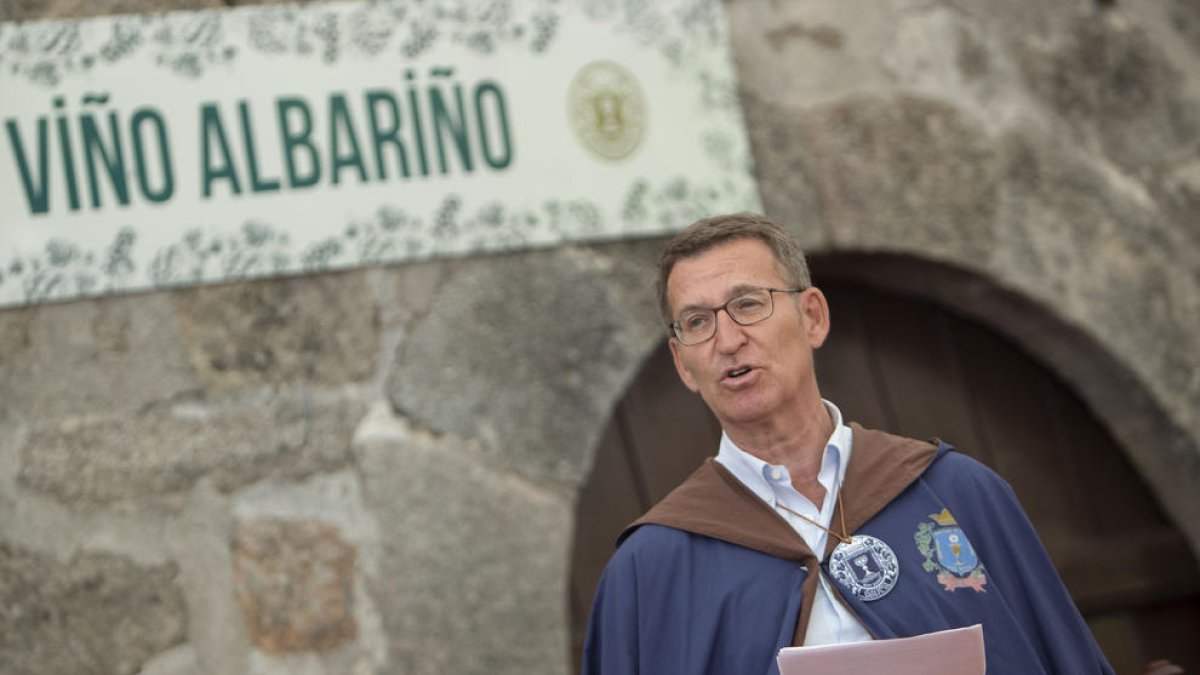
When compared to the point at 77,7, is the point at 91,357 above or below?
below

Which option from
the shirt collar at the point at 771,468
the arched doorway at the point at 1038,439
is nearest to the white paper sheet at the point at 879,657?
the shirt collar at the point at 771,468

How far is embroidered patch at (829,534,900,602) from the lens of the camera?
158cm

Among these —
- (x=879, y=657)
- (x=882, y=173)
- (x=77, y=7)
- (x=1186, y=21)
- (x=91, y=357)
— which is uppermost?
(x=77, y=7)

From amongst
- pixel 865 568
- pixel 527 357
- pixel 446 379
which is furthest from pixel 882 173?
pixel 865 568

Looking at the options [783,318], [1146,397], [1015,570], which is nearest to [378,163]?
[783,318]

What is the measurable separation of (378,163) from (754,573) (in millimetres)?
1097

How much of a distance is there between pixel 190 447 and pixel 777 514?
3.39 feet

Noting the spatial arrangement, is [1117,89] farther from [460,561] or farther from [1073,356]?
[460,561]

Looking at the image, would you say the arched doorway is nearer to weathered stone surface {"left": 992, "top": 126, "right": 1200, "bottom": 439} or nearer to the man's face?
weathered stone surface {"left": 992, "top": 126, "right": 1200, "bottom": 439}

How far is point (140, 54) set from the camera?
2.33 m

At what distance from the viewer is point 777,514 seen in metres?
1.66

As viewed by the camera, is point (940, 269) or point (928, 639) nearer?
point (928, 639)

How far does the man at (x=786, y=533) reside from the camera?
159cm

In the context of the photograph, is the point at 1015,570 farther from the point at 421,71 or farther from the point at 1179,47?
the point at 1179,47
